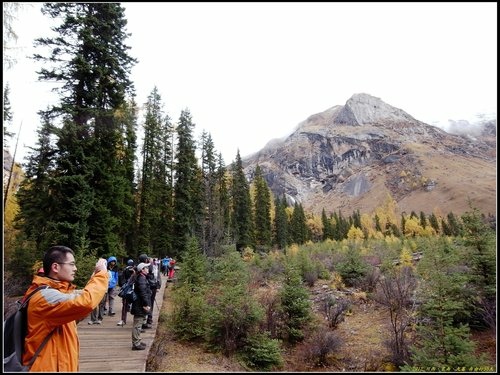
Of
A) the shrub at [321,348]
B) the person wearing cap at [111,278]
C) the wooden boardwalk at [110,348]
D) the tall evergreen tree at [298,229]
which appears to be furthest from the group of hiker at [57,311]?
the tall evergreen tree at [298,229]

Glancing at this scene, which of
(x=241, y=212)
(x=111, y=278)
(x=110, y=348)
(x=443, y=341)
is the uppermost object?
(x=241, y=212)

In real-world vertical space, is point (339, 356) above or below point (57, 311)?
below

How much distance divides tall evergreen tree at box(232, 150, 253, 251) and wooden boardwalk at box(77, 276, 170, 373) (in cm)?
3222

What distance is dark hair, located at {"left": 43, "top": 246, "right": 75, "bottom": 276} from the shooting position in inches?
109

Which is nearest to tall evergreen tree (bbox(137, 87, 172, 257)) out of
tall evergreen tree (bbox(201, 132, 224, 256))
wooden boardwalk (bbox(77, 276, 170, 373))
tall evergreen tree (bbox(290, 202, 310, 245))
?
tall evergreen tree (bbox(201, 132, 224, 256))

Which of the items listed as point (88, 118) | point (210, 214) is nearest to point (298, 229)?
point (210, 214)

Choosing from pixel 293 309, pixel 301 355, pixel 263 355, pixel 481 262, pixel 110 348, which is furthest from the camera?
pixel 293 309

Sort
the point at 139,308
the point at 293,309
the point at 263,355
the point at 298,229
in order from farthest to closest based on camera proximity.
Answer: the point at 298,229
the point at 293,309
the point at 263,355
the point at 139,308

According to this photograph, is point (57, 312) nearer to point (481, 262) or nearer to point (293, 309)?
point (293, 309)

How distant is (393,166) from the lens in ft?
638

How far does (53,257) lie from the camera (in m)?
2.80

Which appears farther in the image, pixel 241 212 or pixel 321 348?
pixel 241 212

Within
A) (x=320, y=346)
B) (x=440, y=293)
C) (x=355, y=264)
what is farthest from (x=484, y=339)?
(x=355, y=264)

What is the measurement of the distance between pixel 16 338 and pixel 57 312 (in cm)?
36
